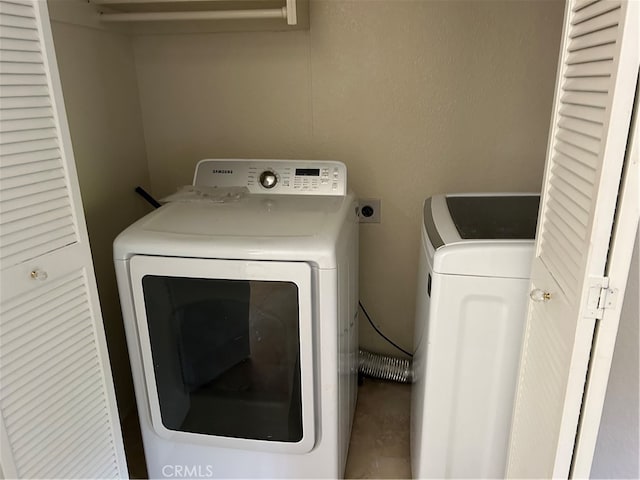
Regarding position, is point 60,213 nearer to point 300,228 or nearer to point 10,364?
point 10,364

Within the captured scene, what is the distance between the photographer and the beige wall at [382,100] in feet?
5.95

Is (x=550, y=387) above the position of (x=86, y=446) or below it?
above

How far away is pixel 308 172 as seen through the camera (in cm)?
179

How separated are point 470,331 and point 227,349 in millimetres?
708

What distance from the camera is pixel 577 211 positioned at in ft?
2.75

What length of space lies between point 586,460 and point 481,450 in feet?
2.04

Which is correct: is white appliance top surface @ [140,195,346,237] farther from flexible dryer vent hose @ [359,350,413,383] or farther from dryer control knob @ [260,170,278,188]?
flexible dryer vent hose @ [359,350,413,383]

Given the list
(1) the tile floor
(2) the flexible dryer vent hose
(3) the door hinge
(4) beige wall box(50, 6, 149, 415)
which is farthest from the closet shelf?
(1) the tile floor

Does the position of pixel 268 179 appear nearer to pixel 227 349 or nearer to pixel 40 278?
pixel 227 349

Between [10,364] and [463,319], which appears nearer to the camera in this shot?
[10,364]

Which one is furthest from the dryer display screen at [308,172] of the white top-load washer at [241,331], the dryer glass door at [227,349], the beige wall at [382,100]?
the dryer glass door at [227,349]

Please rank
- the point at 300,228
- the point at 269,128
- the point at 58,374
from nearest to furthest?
the point at 58,374, the point at 300,228, the point at 269,128

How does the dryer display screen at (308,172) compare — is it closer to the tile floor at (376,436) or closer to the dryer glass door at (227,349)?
the dryer glass door at (227,349)

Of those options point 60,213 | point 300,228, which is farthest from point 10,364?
point 300,228
